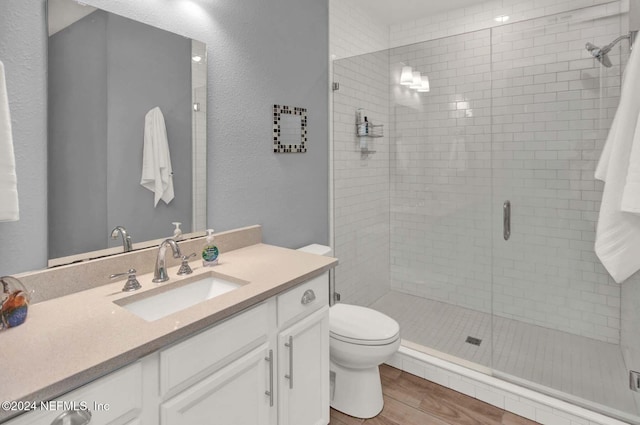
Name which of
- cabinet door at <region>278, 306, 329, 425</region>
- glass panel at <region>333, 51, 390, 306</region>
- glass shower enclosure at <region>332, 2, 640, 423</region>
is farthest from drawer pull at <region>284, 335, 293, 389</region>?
glass panel at <region>333, 51, 390, 306</region>

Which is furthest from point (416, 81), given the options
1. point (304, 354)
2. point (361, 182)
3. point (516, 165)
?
point (304, 354)

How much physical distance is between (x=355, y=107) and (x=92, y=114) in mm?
2064

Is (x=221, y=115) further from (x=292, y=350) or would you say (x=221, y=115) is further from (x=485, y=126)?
(x=485, y=126)

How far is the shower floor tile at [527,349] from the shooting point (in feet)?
6.68

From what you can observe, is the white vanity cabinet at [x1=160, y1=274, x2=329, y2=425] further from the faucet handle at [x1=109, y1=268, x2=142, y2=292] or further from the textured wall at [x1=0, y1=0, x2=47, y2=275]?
the textured wall at [x1=0, y1=0, x2=47, y2=275]

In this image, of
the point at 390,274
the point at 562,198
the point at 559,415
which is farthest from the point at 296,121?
the point at 559,415

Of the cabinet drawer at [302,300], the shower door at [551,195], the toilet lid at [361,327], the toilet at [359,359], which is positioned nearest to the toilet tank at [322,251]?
the toilet lid at [361,327]

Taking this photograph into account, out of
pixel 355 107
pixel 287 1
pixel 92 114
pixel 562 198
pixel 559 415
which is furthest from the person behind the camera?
pixel 355 107

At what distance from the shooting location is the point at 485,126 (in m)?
2.73

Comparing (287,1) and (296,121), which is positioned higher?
(287,1)

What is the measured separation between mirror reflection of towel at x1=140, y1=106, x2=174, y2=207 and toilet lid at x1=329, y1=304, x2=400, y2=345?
116 cm

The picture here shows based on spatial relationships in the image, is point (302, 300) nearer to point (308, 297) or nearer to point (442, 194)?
point (308, 297)

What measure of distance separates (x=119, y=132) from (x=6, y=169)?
52 centimetres

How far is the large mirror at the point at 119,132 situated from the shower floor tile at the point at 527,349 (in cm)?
192
